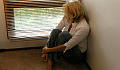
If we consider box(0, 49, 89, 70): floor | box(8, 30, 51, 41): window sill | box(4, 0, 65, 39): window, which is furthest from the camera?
box(8, 30, 51, 41): window sill

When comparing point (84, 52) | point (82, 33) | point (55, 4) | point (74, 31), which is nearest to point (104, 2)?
point (82, 33)

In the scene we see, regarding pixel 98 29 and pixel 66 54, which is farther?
pixel 66 54

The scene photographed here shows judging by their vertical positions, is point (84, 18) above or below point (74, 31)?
above

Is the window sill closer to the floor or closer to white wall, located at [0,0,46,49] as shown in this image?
white wall, located at [0,0,46,49]

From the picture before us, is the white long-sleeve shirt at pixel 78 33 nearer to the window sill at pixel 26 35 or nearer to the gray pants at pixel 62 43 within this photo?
the gray pants at pixel 62 43

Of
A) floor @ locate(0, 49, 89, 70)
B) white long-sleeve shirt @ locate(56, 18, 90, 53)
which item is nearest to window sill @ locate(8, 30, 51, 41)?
floor @ locate(0, 49, 89, 70)

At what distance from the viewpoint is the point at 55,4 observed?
185 cm

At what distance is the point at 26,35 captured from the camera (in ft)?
6.34

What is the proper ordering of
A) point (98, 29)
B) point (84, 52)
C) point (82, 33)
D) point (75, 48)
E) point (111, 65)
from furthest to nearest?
point (84, 52)
point (75, 48)
point (82, 33)
point (98, 29)
point (111, 65)

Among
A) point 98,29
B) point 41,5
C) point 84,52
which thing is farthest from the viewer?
point 41,5

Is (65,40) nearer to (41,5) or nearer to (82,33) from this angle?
(82,33)

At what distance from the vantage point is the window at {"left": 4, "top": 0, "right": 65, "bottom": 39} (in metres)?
1.78

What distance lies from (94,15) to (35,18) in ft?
2.67

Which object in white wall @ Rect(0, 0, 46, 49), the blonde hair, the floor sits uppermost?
the blonde hair
